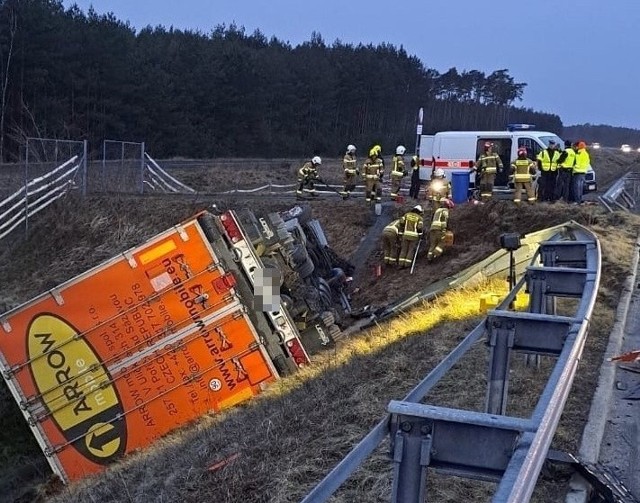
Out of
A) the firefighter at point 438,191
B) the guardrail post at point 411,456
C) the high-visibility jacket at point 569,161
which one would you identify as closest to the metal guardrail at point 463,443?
the guardrail post at point 411,456

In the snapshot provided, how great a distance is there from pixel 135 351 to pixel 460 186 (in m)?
11.7

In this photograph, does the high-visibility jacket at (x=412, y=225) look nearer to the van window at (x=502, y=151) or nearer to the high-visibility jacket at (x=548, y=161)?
the high-visibility jacket at (x=548, y=161)

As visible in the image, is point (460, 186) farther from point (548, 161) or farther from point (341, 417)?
point (341, 417)

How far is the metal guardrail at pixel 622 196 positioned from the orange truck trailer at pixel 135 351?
9.73 m

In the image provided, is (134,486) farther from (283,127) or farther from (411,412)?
(283,127)

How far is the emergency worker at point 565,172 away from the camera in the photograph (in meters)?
16.1

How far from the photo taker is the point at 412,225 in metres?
14.3

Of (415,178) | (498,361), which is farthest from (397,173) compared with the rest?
(498,361)

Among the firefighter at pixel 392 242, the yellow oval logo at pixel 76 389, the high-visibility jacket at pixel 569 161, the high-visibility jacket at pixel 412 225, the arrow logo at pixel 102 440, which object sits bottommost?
the arrow logo at pixel 102 440

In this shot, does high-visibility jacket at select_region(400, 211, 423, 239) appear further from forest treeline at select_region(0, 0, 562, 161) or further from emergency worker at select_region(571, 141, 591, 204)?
forest treeline at select_region(0, 0, 562, 161)

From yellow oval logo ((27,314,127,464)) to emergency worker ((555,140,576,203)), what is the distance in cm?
1102

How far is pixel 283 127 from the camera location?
61844 millimetres

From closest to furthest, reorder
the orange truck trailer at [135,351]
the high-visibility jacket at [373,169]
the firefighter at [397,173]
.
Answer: the orange truck trailer at [135,351] → the high-visibility jacket at [373,169] → the firefighter at [397,173]

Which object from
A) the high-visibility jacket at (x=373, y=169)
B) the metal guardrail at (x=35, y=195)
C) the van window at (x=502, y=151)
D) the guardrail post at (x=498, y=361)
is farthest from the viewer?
the van window at (x=502, y=151)
